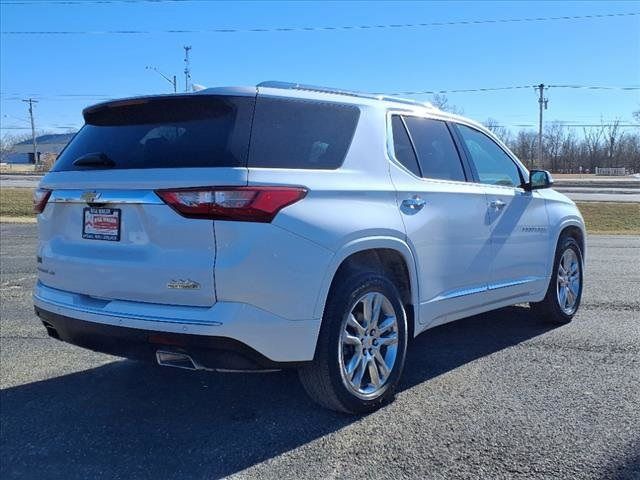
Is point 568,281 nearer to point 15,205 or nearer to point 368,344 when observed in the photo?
point 368,344

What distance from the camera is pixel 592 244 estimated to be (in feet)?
43.0

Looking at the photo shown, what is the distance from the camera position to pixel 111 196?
135 inches

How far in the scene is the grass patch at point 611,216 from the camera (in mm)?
20067

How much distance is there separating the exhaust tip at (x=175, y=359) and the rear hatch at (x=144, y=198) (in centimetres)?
27

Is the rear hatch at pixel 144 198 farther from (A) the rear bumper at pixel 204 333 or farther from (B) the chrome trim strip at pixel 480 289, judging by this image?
(B) the chrome trim strip at pixel 480 289

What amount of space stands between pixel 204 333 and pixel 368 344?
1.13 metres

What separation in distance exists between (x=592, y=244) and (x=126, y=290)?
11873mm

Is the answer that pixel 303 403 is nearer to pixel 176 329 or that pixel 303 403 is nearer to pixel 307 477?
pixel 307 477

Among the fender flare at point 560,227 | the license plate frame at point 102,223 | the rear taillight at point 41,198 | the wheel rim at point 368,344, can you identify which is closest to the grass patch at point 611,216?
the fender flare at point 560,227

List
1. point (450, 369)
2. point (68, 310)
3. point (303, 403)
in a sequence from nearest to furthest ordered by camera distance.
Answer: point (68, 310)
point (303, 403)
point (450, 369)

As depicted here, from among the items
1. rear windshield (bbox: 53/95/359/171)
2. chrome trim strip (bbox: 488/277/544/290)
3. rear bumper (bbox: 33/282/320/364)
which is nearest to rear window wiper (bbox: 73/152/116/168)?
rear windshield (bbox: 53/95/359/171)

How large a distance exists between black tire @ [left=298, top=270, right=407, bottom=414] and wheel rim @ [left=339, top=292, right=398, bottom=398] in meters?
0.04

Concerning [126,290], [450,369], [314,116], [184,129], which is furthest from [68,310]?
[450,369]

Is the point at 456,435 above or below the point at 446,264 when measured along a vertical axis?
below
